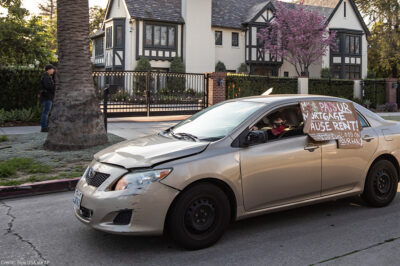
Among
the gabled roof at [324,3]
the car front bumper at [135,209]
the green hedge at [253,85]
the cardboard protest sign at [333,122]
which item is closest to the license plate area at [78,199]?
the car front bumper at [135,209]

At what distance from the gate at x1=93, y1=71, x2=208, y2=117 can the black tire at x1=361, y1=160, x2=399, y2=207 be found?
12.5 m

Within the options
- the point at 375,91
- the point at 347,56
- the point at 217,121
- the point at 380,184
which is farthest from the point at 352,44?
the point at 217,121

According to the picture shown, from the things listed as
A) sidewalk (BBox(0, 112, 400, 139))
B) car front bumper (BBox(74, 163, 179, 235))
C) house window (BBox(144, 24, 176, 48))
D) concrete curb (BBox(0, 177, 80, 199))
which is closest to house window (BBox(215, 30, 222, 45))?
house window (BBox(144, 24, 176, 48))

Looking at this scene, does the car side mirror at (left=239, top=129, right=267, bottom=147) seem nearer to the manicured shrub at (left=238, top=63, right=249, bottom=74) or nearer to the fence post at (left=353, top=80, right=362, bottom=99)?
the fence post at (left=353, top=80, right=362, bottom=99)

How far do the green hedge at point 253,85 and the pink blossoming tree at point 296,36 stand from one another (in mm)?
12857

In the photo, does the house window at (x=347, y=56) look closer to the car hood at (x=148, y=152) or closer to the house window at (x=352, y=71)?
the house window at (x=352, y=71)

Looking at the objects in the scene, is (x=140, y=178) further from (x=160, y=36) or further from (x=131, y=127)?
(x=160, y=36)

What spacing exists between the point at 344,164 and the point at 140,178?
106 inches

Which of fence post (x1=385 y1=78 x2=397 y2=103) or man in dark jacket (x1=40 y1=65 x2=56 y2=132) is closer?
A: man in dark jacket (x1=40 y1=65 x2=56 y2=132)

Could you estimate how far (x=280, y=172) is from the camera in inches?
181

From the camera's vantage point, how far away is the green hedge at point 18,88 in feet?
48.6

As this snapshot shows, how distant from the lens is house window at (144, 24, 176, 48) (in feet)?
106

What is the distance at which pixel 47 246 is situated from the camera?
13.9 ft

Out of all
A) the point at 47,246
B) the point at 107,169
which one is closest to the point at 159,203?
the point at 107,169
